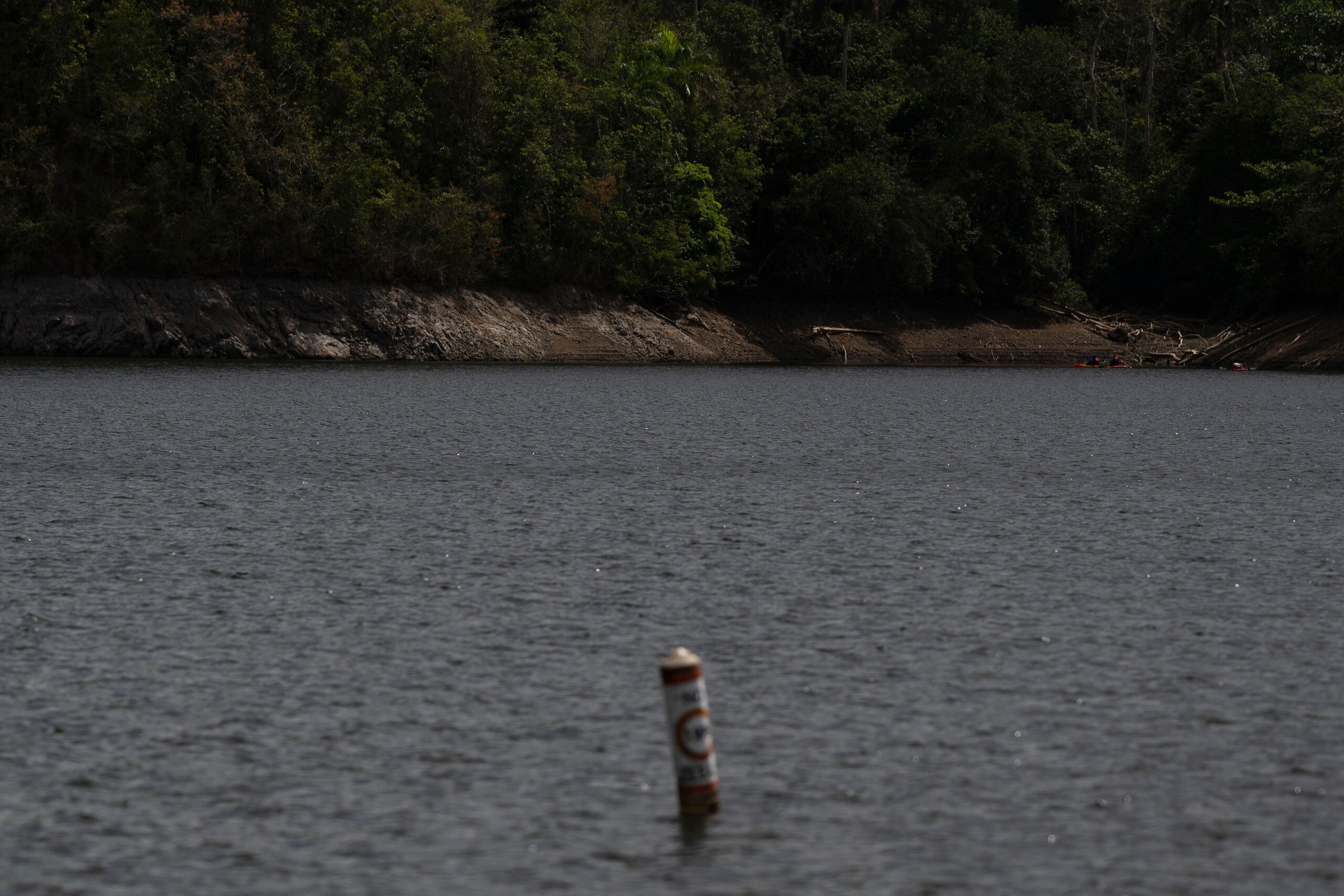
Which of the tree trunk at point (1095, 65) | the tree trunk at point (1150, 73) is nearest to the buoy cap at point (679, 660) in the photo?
the tree trunk at point (1095, 65)

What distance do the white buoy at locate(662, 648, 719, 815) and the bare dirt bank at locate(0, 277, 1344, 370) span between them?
77768 millimetres

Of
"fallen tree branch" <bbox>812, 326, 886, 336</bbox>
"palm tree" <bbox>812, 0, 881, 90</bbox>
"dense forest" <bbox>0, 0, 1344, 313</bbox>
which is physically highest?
"palm tree" <bbox>812, 0, 881, 90</bbox>

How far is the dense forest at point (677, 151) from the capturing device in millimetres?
86688

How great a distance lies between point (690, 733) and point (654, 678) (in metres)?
4.01

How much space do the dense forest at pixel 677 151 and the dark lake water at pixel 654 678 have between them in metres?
59.0

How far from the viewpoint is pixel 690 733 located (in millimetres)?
9430

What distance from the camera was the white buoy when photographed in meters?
9.30

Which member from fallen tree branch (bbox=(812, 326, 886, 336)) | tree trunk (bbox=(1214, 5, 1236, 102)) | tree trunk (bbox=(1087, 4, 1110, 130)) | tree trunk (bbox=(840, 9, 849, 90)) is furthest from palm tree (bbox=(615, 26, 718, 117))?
tree trunk (bbox=(1214, 5, 1236, 102))

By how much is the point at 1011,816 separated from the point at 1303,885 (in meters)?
1.77

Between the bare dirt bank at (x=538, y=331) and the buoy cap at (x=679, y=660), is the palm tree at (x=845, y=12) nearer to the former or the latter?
the bare dirt bank at (x=538, y=331)

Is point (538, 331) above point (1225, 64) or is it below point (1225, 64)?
below

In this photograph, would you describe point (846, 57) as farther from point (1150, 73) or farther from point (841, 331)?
point (1150, 73)

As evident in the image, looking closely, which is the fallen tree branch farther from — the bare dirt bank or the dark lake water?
the dark lake water

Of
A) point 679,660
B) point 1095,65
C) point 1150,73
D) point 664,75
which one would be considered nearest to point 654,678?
point 679,660
